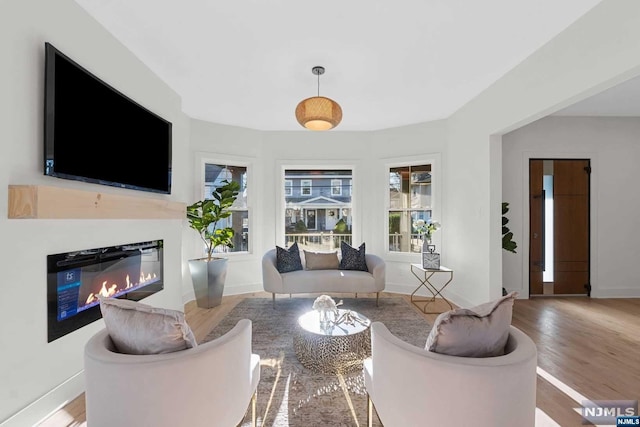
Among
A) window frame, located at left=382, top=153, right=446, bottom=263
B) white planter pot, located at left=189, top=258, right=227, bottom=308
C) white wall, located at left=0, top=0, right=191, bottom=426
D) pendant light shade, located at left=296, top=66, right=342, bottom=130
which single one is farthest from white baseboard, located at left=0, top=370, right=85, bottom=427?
window frame, located at left=382, top=153, right=446, bottom=263

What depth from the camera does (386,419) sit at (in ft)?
4.28

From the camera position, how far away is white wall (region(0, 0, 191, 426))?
1560 millimetres

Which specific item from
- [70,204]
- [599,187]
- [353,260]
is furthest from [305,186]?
[599,187]

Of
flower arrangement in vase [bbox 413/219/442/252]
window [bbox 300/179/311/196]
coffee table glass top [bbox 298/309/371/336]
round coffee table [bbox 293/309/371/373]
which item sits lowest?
round coffee table [bbox 293/309/371/373]

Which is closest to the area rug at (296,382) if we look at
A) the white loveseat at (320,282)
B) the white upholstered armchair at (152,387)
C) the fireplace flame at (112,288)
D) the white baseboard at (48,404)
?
the white loveseat at (320,282)

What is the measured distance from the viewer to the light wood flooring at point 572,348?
1854 millimetres

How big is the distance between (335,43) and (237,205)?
3.02 meters

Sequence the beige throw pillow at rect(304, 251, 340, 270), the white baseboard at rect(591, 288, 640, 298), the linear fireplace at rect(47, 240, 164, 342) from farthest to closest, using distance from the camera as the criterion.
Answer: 1. the white baseboard at rect(591, 288, 640, 298)
2. the beige throw pillow at rect(304, 251, 340, 270)
3. the linear fireplace at rect(47, 240, 164, 342)

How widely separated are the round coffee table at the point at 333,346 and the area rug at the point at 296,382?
0.07 meters

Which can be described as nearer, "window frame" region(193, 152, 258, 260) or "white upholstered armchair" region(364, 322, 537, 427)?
"white upholstered armchair" region(364, 322, 537, 427)

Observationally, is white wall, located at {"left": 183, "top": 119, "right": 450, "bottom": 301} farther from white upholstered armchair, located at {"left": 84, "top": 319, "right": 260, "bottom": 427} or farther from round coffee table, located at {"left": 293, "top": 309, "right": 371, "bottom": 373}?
white upholstered armchair, located at {"left": 84, "top": 319, "right": 260, "bottom": 427}

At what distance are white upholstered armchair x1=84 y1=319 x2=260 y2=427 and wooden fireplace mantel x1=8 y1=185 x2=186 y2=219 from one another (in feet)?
2.94

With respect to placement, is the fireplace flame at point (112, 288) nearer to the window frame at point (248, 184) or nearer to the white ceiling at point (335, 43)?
the window frame at point (248, 184)

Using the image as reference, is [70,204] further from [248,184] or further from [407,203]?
[407,203]
